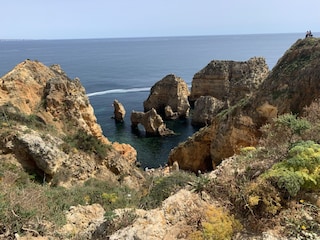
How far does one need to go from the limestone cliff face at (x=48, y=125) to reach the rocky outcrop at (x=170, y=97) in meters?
34.5

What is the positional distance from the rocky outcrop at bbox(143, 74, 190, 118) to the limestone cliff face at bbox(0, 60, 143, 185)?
113 feet

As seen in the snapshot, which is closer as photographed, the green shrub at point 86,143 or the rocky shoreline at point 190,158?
the rocky shoreline at point 190,158

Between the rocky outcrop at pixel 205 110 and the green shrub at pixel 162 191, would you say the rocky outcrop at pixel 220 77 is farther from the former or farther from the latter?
the green shrub at pixel 162 191

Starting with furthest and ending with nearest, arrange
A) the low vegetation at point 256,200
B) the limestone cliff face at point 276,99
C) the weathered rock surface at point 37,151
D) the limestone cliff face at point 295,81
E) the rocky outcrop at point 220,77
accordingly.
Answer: the rocky outcrop at point 220,77, the limestone cliff face at point 276,99, the limestone cliff face at point 295,81, the weathered rock surface at point 37,151, the low vegetation at point 256,200

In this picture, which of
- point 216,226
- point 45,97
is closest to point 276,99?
point 216,226

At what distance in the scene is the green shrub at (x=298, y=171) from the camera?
704 cm

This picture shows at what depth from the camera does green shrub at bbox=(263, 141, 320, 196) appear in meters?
7.04

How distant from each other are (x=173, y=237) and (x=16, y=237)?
11.9ft

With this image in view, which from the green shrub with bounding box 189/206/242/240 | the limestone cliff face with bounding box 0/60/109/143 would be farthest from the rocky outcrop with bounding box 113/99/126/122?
the green shrub with bounding box 189/206/242/240

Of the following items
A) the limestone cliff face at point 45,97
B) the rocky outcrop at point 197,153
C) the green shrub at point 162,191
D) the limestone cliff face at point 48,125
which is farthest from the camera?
the rocky outcrop at point 197,153

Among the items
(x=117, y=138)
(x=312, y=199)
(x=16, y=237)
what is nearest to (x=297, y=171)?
(x=312, y=199)

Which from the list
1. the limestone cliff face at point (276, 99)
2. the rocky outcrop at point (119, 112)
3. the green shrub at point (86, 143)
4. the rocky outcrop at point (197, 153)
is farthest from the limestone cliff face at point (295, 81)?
the rocky outcrop at point (119, 112)

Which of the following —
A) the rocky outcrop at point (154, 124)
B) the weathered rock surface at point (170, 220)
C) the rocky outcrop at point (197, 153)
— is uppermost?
the weathered rock surface at point (170, 220)

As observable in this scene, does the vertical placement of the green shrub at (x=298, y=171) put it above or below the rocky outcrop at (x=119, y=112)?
above
